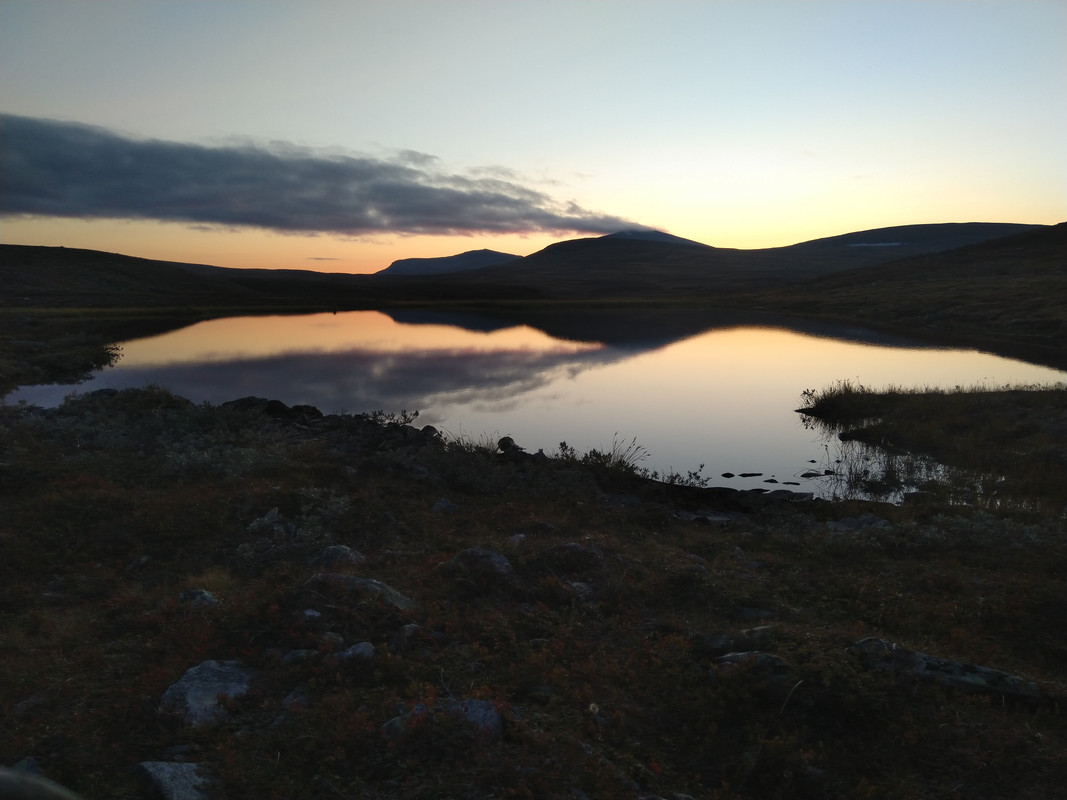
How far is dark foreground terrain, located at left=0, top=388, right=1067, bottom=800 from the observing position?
607 cm

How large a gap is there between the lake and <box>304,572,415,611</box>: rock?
1290 cm

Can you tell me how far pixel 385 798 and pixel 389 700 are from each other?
1.25 metres

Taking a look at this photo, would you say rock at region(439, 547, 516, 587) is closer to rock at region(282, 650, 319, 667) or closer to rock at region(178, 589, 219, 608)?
rock at region(282, 650, 319, 667)

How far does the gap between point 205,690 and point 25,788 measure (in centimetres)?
360

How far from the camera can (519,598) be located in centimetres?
960

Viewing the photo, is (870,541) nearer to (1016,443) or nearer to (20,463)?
(1016,443)

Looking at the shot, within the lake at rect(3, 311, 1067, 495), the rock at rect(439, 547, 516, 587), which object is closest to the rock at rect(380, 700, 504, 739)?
the rock at rect(439, 547, 516, 587)

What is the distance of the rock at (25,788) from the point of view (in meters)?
3.49

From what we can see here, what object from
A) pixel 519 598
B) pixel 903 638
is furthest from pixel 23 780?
pixel 903 638

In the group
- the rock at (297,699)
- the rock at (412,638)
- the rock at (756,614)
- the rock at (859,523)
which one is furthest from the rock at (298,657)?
the rock at (859,523)

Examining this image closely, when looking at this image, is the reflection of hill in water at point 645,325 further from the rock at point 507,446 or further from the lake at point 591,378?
the rock at point 507,446

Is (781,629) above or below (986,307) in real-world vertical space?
below

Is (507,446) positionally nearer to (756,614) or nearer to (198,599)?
(756,614)

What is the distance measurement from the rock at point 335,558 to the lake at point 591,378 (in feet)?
39.7
